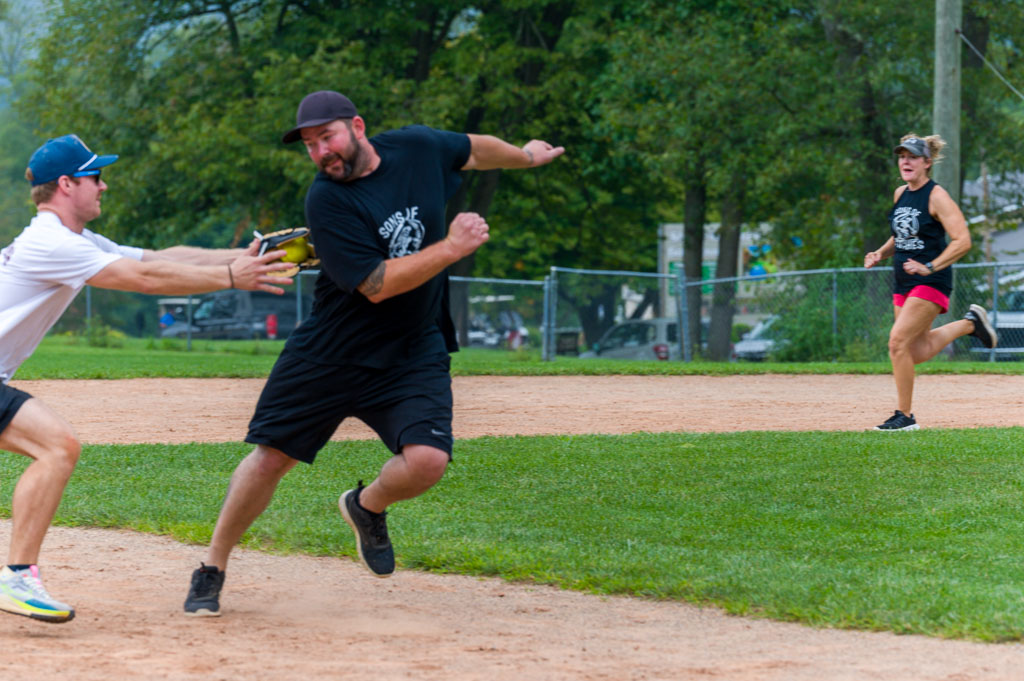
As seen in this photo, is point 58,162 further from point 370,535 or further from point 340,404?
point 370,535

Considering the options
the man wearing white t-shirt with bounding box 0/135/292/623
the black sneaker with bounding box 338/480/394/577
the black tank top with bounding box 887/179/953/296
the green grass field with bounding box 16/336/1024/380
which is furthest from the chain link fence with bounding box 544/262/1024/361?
the man wearing white t-shirt with bounding box 0/135/292/623

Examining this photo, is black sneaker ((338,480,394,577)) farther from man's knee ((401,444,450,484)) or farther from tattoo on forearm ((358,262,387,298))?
tattoo on forearm ((358,262,387,298))

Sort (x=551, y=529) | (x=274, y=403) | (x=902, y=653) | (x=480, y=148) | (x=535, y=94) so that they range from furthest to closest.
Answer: (x=535, y=94), (x=551, y=529), (x=480, y=148), (x=274, y=403), (x=902, y=653)

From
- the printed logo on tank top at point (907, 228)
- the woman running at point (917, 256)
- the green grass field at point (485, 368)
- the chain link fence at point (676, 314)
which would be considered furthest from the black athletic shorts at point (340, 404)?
the chain link fence at point (676, 314)

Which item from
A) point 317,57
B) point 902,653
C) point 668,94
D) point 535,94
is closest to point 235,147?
point 317,57

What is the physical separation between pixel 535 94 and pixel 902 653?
2642 centimetres

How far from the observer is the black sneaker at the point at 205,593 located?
519cm

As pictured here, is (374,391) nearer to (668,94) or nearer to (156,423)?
(156,423)

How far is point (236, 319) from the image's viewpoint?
1209 inches

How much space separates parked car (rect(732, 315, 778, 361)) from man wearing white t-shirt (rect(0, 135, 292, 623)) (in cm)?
1767

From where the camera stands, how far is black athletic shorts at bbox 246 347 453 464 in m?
5.23

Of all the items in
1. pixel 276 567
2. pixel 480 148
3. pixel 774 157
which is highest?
pixel 774 157

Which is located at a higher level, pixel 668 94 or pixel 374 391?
pixel 668 94

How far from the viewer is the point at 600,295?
91.2 ft
